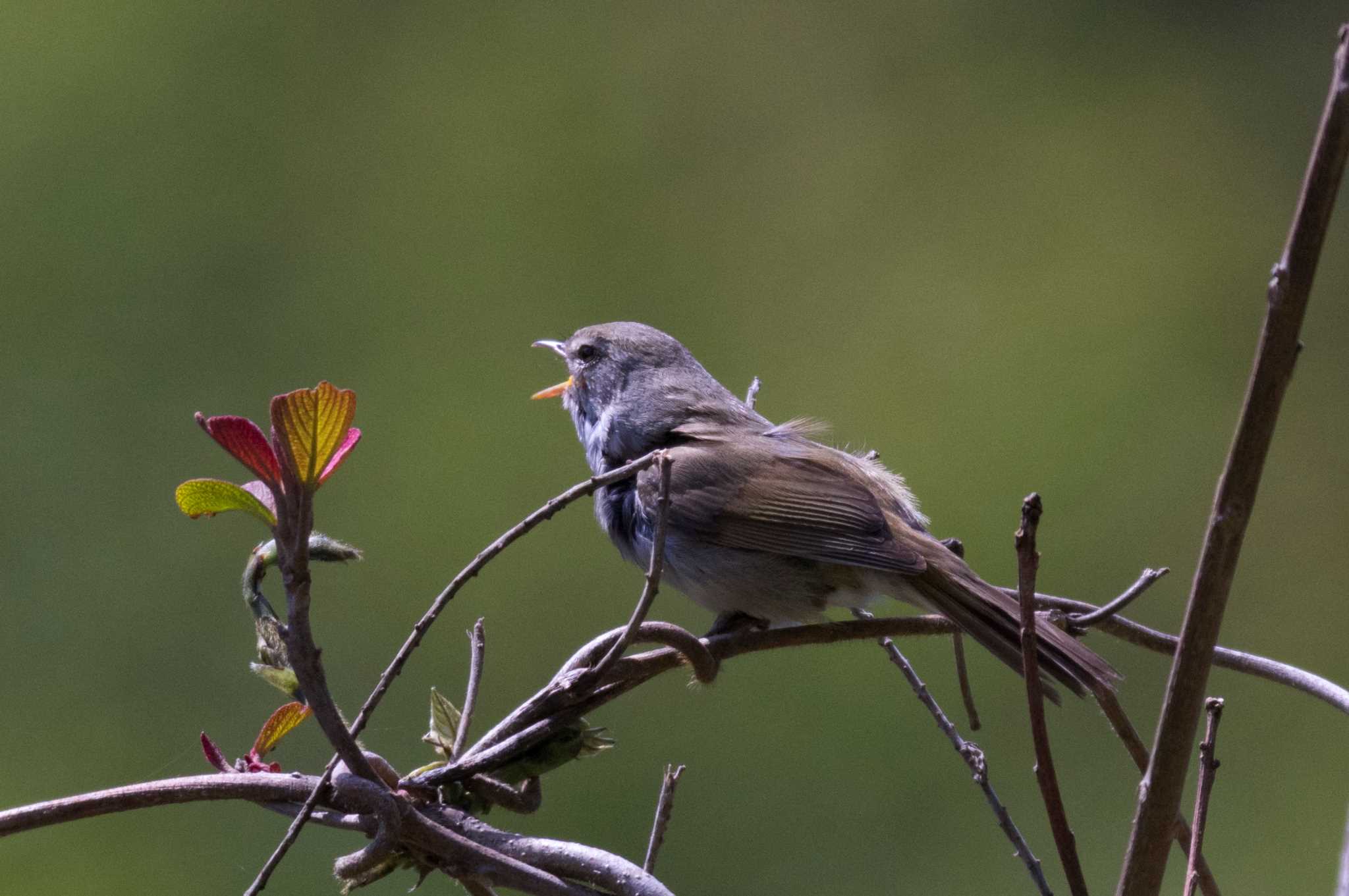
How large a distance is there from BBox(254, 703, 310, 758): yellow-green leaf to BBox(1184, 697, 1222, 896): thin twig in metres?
0.77

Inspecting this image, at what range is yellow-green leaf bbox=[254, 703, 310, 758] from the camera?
3.62 feet

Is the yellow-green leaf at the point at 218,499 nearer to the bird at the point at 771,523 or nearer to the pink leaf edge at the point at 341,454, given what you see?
the pink leaf edge at the point at 341,454

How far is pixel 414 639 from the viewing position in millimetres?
990

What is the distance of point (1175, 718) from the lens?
0.79 meters

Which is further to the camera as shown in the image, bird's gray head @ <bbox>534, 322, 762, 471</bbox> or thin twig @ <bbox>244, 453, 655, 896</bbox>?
bird's gray head @ <bbox>534, 322, 762, 471</bbox>

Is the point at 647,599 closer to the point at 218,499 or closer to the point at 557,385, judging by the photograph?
the point at 218,499

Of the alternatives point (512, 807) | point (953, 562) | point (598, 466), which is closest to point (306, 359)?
point (598, 466)

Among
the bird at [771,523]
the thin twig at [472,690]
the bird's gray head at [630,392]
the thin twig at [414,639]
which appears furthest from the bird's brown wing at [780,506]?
the thin twig at [414,639]

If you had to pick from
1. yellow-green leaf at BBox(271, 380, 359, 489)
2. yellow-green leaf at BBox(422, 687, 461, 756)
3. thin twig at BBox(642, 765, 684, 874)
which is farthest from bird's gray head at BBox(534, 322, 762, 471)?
yellow-green leaf at BBox(271, 380, 359, 489)

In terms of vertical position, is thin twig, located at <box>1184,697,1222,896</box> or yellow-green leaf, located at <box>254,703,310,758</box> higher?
thin twig, located at <box>1184,697,1222,896</box>

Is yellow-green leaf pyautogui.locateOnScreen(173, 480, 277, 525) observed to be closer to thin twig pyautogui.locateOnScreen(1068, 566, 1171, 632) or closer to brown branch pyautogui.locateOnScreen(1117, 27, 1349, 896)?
brown branch pyautogui.locateOnScreen(1117, 27, 1349, 896)

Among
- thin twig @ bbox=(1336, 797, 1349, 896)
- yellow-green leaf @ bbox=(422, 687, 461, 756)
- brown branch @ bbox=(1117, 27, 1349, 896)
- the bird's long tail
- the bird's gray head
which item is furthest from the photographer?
the bird's gray head

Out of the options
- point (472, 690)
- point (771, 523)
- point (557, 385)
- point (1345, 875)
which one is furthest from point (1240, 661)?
point (557, 385)

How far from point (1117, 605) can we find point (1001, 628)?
27.1 inches
